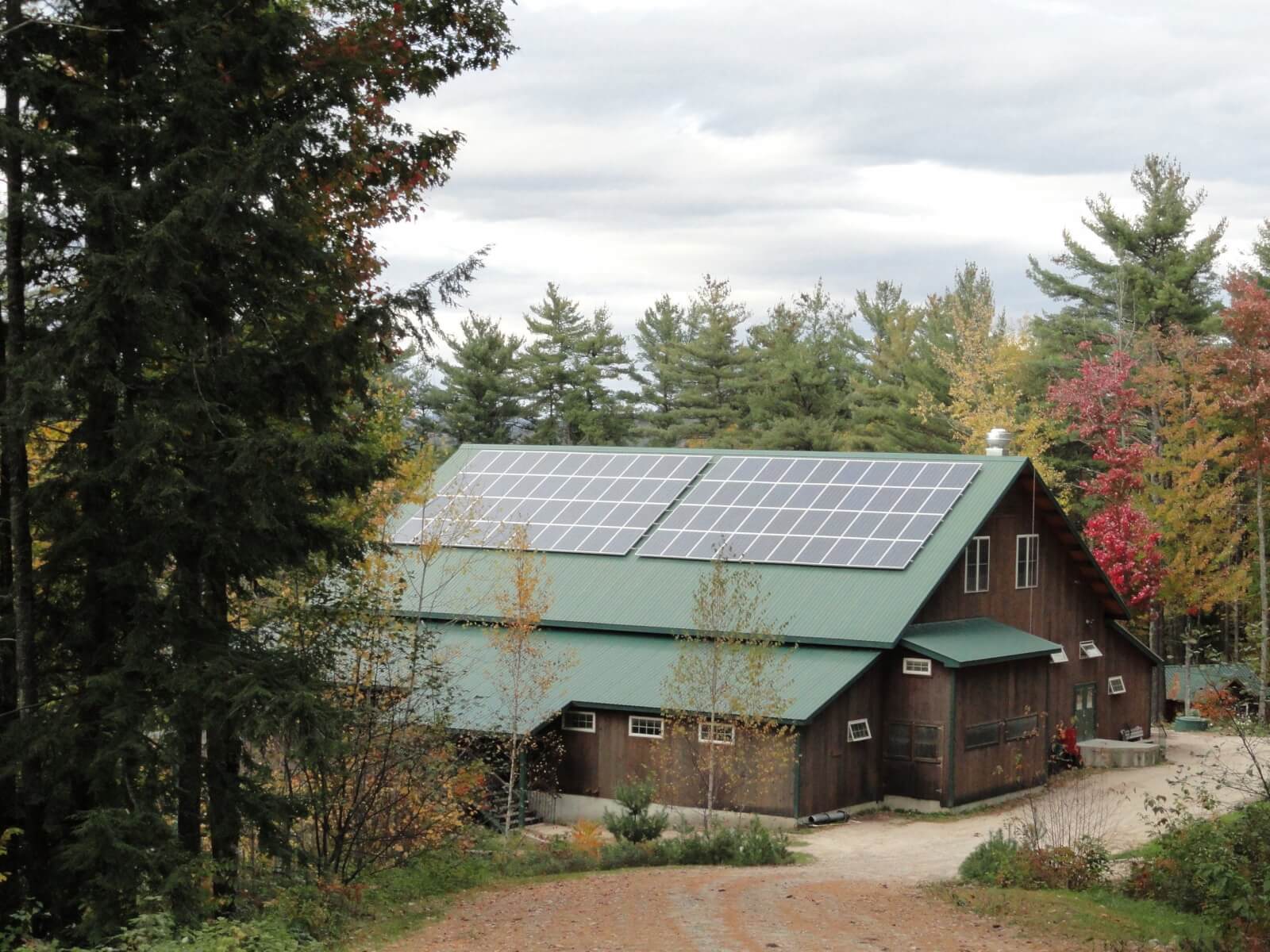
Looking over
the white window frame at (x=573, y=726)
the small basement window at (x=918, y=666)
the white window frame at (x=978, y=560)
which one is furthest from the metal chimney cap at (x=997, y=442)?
the white window frame at (x=573, y=726)

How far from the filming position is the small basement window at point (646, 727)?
26.5 meters

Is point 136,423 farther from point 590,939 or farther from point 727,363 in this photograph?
point 727,363

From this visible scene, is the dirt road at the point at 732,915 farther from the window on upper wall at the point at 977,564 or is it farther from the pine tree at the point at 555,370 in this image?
the pine tree at the point at 555,370

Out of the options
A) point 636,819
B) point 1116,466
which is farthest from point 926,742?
point 1116,466

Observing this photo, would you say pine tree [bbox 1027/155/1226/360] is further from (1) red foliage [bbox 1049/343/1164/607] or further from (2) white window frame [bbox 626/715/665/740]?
(2) white window frame [bbox 626/715/665/740]

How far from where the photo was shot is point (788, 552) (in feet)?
99.7

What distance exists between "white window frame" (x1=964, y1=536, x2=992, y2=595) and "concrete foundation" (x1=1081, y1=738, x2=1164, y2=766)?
16.7 feet

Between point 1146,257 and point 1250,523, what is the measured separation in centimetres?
1077

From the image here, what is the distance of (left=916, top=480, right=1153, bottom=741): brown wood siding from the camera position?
30922 mm

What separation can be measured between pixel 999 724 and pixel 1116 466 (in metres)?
18.9

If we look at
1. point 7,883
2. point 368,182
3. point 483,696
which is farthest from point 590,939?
point 483,696

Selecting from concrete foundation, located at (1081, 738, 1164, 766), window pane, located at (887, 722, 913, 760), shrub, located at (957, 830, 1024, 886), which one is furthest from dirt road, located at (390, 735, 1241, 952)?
concrete foundation, located at (1081, 738, 1164, 766)

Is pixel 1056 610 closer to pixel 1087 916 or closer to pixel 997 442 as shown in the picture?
pixel 997 442

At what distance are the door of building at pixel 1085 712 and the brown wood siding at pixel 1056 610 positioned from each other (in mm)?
163
